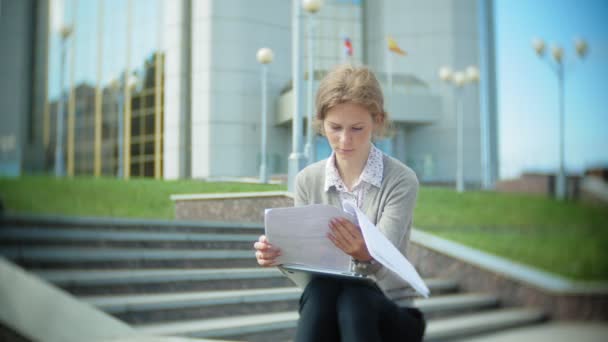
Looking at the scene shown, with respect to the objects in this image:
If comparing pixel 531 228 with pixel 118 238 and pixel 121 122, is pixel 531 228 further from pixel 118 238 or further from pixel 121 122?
pixel 121 122

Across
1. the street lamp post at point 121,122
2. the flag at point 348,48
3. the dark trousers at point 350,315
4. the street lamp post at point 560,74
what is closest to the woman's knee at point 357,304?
the dark trousers at point 350,315

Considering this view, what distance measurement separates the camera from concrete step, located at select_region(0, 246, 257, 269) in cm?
277

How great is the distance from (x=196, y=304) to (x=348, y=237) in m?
1.41

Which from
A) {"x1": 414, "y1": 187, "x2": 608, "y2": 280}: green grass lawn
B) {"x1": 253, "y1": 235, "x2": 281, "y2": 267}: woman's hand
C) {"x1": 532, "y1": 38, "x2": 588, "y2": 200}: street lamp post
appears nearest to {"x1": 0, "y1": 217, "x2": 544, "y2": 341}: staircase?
{"x1": 414, "y1": 187, "x2": 608, "y2": 280}: green grass lawn

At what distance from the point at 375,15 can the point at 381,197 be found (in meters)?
1.47

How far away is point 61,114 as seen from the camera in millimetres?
4141

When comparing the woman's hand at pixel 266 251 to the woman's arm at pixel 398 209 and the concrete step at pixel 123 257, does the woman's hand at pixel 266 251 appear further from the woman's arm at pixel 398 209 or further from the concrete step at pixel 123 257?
the concrete step at pixel 123 257

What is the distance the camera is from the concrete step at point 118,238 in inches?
109

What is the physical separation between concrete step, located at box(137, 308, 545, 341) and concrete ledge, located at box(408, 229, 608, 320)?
0.31ft

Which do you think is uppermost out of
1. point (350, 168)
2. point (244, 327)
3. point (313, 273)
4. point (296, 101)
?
point (296, 101)

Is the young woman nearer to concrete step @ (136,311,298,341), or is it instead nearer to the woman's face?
the woman's face

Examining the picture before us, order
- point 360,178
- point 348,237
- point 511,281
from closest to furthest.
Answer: point 348,237, point 360,178, point 511,281

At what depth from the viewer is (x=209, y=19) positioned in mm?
2871

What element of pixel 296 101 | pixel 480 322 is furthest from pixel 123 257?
pixel 480 322
